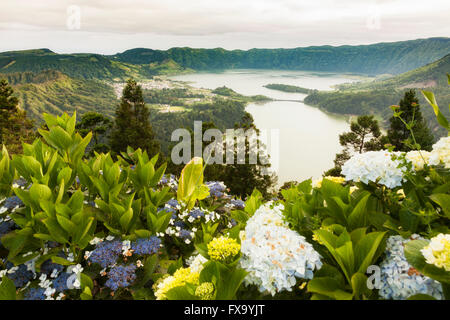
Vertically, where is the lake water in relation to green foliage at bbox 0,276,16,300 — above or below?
below

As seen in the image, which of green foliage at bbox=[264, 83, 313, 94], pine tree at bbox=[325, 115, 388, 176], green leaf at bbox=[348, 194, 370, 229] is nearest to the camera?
green leaf at bbox=[348, 194, 370, 229]

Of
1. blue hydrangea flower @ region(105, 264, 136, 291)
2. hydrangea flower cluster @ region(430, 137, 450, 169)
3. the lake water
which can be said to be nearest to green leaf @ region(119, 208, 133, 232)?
blue hydrangea flower @ region(105, 264, 136, 291)

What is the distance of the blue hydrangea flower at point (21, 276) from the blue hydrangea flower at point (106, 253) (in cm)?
39

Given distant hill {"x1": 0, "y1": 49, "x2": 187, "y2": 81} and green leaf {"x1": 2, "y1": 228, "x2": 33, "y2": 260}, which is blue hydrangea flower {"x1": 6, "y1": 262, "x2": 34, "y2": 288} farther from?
distant hill {"x1": 0, "y1": 49, "x2": 187, "y2": 81}

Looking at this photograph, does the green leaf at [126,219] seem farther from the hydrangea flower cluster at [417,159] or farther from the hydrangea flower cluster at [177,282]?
the hydrangea flower cluster at [417,159]

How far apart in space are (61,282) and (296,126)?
234ft

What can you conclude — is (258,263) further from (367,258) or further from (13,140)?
(13,140)

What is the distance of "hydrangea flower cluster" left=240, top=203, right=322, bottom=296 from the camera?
40.1 inches

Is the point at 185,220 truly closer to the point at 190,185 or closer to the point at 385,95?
the point at 190,185

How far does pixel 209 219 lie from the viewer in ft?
7.81

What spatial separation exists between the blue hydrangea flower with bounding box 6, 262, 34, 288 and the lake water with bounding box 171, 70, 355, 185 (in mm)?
41864
